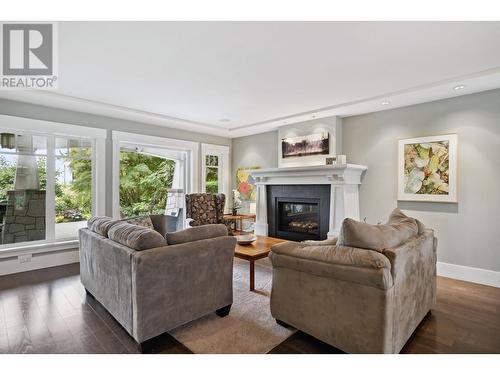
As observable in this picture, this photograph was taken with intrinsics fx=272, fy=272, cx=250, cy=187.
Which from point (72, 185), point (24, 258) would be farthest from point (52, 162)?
point (24, 258)

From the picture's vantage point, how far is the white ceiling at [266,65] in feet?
7.19

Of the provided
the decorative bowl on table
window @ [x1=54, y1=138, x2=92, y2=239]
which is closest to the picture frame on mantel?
the decorative bowl on table

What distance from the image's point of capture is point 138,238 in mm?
2021

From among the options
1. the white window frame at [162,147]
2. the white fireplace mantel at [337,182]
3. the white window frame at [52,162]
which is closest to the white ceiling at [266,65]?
the white window frame at [52,162]

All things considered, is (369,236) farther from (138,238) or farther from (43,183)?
(43,183)

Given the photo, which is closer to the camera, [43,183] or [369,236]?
[369,236]

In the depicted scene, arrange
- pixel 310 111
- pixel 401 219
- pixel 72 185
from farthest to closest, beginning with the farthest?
pixel 310 111 → pixel 72 185 → pixel 401 219

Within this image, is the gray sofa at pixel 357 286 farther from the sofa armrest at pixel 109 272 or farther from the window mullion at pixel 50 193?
the window mullion at pixel 50 193

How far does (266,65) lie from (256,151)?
339cm

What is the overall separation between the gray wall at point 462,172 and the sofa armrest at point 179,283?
10.00 feet
